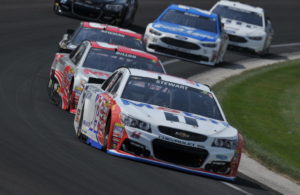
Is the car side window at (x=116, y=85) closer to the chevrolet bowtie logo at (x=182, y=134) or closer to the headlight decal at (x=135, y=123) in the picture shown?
the headlight decal at (x=135, y=123)

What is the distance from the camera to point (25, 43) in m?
25.7

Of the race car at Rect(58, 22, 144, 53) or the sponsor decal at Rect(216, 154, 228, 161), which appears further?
the race car at Rect(58, 22, 144, 53)

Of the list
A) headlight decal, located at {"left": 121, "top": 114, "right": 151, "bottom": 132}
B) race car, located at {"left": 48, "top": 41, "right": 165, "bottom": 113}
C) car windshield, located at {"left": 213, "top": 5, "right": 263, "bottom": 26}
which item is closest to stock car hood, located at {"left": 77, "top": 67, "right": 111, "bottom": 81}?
race car, located at {"left": 48, "top": 41, "right": 165, "bottom": 113}

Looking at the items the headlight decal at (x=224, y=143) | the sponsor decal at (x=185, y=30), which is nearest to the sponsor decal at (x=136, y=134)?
the headlight decal at (x=224, y=143)

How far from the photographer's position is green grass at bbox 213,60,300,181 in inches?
585

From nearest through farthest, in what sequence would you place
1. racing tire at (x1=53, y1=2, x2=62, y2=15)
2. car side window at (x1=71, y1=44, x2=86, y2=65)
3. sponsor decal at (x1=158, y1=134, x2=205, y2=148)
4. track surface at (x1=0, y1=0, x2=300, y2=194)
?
track surface at (x1=0, y1=0, x2=300, y2=194), sponsor decal at (x1=158, y1=134, x2=205, y2=148), car side window at (x1=71, y1=44, x2=86, y2=65), racing tire at (x1=53, y1=2, x2=62, y2=15)

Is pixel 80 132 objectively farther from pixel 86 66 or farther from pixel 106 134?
pixel 86 66

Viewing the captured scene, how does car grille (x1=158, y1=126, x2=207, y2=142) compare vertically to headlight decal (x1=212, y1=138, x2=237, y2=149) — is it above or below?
above

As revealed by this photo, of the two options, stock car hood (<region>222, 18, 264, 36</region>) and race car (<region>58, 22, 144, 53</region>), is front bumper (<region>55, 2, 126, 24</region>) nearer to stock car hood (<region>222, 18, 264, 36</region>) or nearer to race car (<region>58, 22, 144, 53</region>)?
stock car hood (<region>222, 18, 264, 36</region>)

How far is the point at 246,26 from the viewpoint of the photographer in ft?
100

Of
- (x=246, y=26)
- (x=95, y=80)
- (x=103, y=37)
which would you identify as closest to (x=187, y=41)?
(x=246, y=26)

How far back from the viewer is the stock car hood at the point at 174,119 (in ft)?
37.9

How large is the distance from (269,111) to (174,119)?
8.87 metres

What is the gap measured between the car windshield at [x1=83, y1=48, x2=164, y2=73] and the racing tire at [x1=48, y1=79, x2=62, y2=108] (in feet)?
2.88
